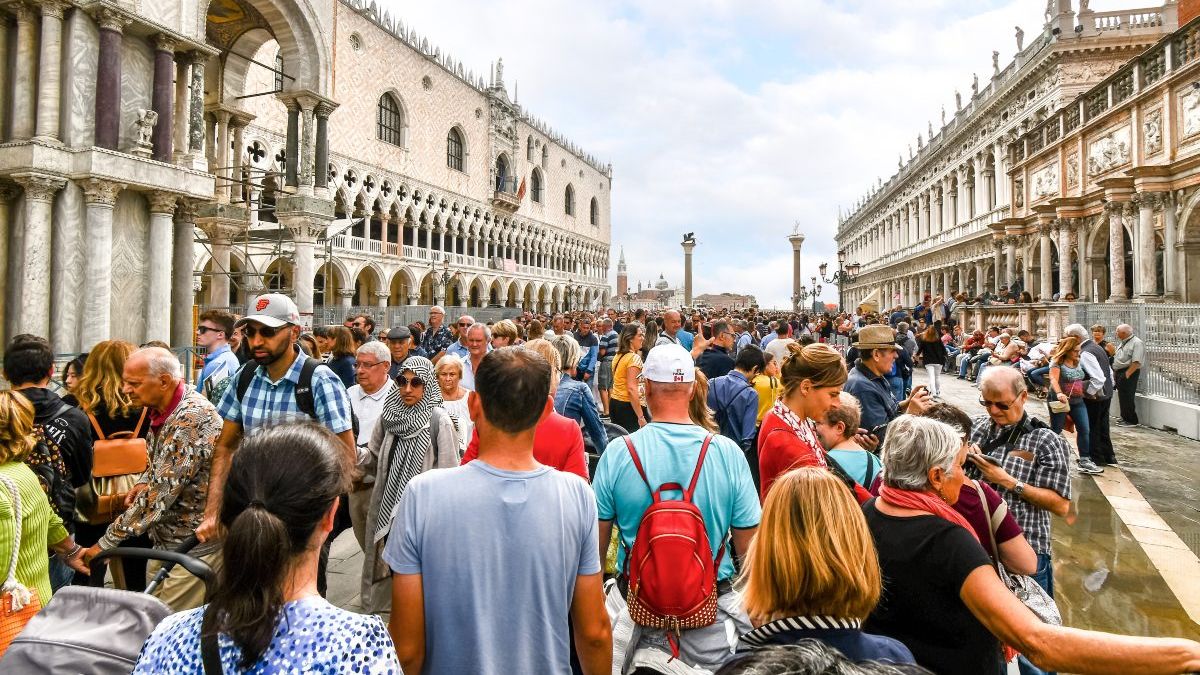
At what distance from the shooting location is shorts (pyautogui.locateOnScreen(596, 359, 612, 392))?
8.98 metres

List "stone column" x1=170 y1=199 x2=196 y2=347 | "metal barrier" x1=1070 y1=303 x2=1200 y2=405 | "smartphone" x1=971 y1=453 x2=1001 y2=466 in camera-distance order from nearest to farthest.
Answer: "smartphone" x1=971 y1=453 x2=1001 y2=466
"metal barrier" x1=1070 y1=303 x2=1200 y2=405
"stone column" x1=170 y1=199 x2=196 y2=347

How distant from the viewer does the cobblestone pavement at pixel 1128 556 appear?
3.77m

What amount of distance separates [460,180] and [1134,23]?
3247 cm

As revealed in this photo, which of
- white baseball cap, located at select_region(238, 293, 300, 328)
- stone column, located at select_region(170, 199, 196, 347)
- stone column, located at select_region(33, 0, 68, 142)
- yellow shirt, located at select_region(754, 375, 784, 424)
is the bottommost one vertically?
yellow shirt, located at select_region(754, 375, 784, 424)

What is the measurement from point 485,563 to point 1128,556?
5417 millimetres

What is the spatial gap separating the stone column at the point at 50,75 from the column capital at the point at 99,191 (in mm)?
697

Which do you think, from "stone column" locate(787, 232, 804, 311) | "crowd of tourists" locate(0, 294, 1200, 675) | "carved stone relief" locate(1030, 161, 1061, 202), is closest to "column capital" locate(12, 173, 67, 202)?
"crowd of tourists" locate(0, 294, 1200, 675)

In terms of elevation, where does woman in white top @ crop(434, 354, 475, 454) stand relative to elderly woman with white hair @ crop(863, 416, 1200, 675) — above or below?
above

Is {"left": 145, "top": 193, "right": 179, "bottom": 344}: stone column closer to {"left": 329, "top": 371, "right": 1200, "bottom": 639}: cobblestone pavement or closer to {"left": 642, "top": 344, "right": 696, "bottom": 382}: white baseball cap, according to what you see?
{"left": 329, "top": 371, "right": 1200, "bottom": 639}: cobblestone pavement

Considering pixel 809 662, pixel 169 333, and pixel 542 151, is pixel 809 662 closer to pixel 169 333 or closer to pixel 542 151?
pixel 169 333

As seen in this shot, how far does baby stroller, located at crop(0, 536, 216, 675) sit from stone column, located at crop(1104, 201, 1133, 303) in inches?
789

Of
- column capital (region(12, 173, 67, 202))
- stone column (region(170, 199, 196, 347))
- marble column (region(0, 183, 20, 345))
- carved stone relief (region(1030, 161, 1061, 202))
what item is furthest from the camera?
carved stone relief (region(1030, 161, 1061, 202))

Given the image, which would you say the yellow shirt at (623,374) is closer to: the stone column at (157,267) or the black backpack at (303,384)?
the black backpack at (303,384)

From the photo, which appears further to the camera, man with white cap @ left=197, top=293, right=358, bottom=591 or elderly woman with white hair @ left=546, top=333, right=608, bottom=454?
elderly woman with white hair @ left=546, top=333, right=608, bottom=454
